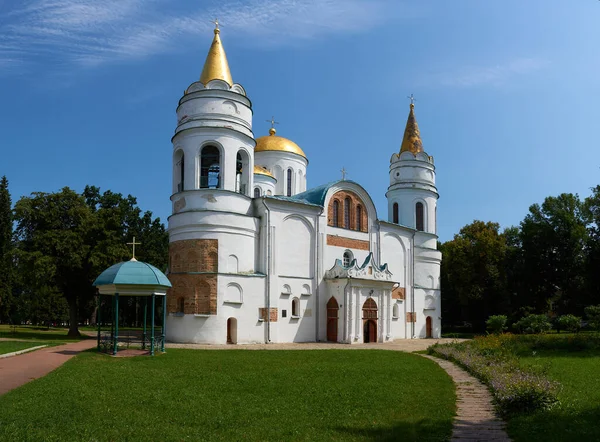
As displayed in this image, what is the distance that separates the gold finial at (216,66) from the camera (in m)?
31.6

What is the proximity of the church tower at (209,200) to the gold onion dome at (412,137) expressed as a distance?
47.9 feet

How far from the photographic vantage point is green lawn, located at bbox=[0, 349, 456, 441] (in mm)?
8727

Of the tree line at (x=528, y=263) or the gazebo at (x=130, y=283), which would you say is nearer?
the gazebo at (x=130, y=283)

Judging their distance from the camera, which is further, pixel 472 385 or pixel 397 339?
pixel 397 339

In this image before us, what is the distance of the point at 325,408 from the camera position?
422 inches

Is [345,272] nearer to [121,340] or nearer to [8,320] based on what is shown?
[121,340]

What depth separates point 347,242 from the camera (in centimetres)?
3538

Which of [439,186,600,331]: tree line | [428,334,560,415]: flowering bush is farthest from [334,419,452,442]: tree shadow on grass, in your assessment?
[439,186,600,331]: tree line

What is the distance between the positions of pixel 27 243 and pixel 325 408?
2727cm

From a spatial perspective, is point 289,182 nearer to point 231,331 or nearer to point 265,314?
point 265,314

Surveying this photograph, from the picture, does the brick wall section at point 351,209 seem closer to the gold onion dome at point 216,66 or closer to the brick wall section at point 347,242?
the brick wall section at point 347,242

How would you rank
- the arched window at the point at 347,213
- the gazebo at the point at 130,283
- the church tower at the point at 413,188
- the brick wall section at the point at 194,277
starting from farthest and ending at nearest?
the church tower at the point at 413,188, the arched window at the point at 347,213, the brick wall section at the point at 194,277, the gazebo at the point at 130,283

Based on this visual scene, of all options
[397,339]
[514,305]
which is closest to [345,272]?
[397,339]

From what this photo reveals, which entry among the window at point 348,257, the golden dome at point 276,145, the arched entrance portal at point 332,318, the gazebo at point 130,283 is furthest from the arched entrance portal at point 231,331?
the golden dome at point 276,145
